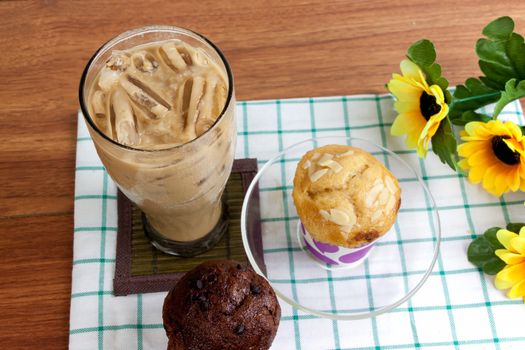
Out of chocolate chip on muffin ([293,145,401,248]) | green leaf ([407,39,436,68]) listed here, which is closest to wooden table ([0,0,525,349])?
green leaf ([407,39,436,68])

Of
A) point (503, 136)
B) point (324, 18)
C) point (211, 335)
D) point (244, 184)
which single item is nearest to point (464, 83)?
point (503, 136)

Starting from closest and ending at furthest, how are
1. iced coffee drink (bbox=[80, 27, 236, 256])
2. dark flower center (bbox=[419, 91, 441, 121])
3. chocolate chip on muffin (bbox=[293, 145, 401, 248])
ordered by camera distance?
iced coffee drink (bbox=[80, 27, 236, 256]) < chocolate chip on muffin (bbox=[293, 145, 401, 248]) < dark flower center (bbox=[419, 91, 441, 121])

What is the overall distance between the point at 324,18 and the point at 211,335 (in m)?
0.73

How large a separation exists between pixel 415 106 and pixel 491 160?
0.16 meters

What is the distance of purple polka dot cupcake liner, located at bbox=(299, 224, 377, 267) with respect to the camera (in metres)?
1.13

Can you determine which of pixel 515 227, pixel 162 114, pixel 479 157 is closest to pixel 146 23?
pixel 162 114

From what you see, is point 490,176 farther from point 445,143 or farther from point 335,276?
point 335,276

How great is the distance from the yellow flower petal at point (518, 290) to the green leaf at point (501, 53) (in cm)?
34

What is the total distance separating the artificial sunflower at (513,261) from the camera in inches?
43.0

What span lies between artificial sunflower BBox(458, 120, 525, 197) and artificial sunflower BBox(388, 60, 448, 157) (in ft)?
0.20

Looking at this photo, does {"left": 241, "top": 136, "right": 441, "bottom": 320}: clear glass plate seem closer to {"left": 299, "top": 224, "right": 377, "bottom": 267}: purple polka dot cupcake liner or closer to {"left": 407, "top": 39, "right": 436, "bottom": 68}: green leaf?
{"left": 299, "top": 224, "right": 377, "bottom": 267}: purple polka dot cupcake liner

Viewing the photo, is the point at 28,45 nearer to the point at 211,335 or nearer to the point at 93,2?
the point at 93,2

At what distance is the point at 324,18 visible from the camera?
1402 millimetres

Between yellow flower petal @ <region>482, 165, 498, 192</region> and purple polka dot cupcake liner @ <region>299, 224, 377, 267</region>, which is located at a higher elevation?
yellow flower petal @ <region>482, 165, 498, 192</region>
